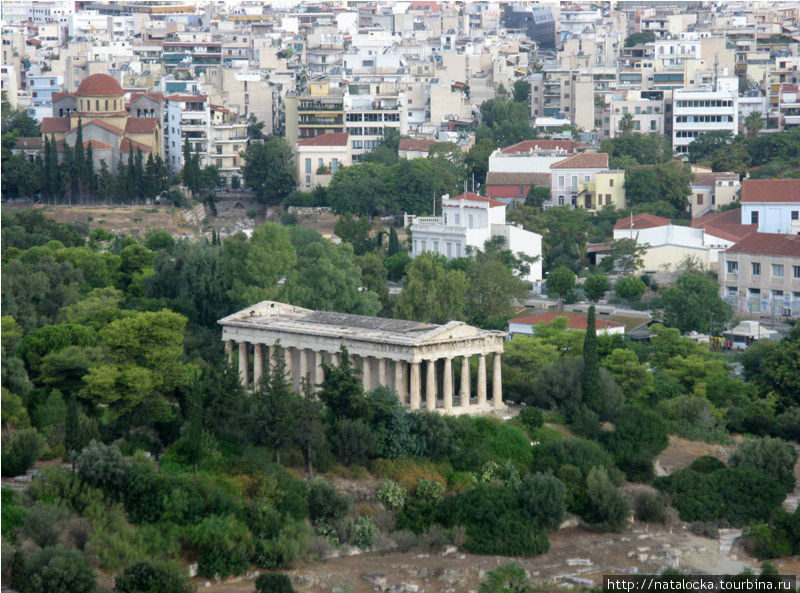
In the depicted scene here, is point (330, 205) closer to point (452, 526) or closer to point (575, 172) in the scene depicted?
point (575, 172)

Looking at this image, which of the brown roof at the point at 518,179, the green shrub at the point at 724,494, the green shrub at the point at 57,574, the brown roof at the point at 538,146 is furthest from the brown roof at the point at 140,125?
the green shrub at the point at 57,574

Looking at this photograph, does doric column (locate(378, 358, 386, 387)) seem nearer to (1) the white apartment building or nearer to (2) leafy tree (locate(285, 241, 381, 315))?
(2) leafy tree (locate(285, 241, 381, 315))

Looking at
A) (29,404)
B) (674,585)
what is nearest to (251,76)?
(29,404)

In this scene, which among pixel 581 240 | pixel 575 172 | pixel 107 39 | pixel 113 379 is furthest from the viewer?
pixel 107 39

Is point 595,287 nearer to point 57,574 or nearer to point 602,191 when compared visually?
point 602,191

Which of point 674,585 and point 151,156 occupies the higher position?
point 151,156

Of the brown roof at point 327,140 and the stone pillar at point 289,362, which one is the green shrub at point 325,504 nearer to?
the stone pillar at point 289,362

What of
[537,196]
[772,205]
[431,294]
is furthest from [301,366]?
[537,196]
